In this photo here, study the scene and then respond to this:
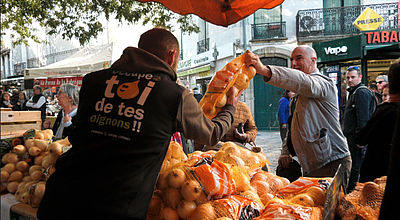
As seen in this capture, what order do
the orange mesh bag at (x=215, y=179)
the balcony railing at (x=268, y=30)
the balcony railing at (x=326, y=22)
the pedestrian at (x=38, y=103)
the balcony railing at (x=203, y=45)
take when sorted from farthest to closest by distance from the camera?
the balcony railing at (x=203, y=45)
the balcony railing at (x=268, y=30)
the balcony railing at (x=326, y=22)
the pedestrian at (x=38, y=103)
the orange mesh bag at (x=215, y=179)

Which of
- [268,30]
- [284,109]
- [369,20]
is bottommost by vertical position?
[284,109]

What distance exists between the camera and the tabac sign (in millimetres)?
13078

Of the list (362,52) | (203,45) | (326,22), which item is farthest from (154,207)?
(203,45)

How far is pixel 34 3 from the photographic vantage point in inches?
332

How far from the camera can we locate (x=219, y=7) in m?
3.16

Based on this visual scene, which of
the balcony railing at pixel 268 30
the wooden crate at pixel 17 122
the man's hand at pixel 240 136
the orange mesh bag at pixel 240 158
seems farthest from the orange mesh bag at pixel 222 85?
the balcony railing at pixel 268 30

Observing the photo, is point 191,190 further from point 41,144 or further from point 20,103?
point 20,103

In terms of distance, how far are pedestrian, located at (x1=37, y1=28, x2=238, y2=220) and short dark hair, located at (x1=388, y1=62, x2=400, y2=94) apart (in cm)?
153

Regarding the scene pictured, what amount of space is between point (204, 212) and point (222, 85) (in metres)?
0.92

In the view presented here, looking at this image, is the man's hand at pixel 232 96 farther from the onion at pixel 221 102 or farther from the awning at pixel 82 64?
the awning at pixel 82 64

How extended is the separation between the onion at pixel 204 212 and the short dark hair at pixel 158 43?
2.73 ft

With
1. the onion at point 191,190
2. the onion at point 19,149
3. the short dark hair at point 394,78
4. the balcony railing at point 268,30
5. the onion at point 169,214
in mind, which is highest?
the balcony railing at point 268,30

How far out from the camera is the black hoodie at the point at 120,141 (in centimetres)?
138

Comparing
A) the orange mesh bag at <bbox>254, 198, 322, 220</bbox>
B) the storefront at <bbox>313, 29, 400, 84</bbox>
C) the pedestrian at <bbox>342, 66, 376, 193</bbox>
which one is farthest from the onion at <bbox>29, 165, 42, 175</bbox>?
the storefront at <bbox>313, 29, 400, 84</bbox>
